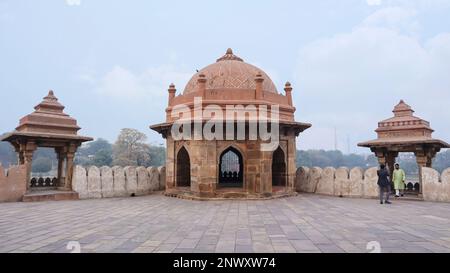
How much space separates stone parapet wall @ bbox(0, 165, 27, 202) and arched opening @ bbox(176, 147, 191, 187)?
528 cm

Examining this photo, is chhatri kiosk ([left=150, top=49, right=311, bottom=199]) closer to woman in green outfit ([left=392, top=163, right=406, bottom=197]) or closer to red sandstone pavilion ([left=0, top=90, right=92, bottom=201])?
red sandstone pavilion ([left=0, top=90, right=92, bottom=201])

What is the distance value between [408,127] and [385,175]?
3.29 meters

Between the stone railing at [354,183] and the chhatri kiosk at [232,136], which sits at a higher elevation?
the chhatri kiosk at [232,136]

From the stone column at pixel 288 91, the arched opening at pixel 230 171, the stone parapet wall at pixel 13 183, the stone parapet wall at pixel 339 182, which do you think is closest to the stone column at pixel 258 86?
the stone column at pixel 288 91

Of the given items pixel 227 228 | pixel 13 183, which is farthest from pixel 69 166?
pixel 227 228

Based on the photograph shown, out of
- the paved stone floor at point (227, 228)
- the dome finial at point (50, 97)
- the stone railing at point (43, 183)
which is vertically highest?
the dome finial at point (50, 97)

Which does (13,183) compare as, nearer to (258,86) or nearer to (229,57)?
(258,86)

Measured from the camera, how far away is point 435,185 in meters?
9.73

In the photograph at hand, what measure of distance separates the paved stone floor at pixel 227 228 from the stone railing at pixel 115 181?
272 cm

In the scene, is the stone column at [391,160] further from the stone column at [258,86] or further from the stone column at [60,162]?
the stone column at [60,162]

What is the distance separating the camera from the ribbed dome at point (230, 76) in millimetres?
11609

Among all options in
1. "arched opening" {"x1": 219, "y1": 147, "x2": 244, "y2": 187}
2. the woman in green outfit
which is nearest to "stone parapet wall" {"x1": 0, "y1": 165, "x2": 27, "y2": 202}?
"arched opening" {"x1": 219, "y1": 147, "x2": 244, "y2": 187}

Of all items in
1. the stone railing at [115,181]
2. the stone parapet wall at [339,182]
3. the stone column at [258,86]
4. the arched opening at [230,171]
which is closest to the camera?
the stone parapet wall at [339,182]
